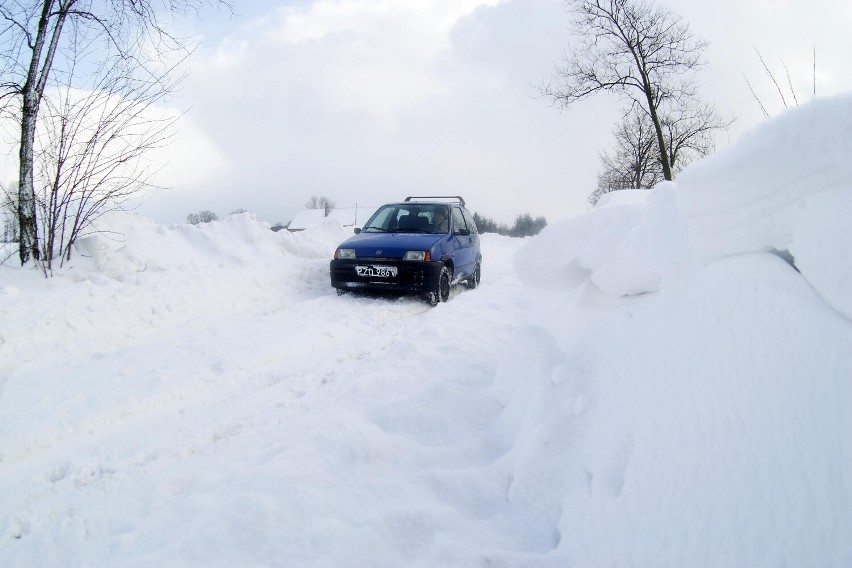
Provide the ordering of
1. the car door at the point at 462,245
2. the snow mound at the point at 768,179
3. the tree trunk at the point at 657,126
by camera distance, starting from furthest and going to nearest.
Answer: the tree trunk at the point at 657,126 < the car door at the point at 462,245 < the snow mound at the point at 768,179

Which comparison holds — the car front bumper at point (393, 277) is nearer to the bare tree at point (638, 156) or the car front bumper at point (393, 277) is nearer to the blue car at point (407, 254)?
the blue car at point (407, 254)

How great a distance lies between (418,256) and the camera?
637cm

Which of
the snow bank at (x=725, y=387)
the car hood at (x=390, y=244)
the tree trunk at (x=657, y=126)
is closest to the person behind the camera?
the snow bank at (x=725, y=387)

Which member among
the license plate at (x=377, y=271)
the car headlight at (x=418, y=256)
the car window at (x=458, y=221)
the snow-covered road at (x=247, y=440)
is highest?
the car window at (x=458, y=221)

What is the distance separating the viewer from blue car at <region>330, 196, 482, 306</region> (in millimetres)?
6363

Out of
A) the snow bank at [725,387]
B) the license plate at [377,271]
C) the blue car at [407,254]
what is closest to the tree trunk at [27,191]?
the blue car at [407,254]

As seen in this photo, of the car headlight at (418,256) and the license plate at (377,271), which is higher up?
the car headlight at (418,256)

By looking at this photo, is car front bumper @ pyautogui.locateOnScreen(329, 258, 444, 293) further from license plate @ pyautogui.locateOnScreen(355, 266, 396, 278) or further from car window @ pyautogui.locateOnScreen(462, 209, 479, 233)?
car window @ pyautogui.locateOnScreen(462, 209, 479, 233)

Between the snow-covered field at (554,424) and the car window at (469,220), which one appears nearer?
the snow-covered field at (554,424)

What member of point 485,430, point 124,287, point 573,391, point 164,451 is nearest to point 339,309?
point 124,287

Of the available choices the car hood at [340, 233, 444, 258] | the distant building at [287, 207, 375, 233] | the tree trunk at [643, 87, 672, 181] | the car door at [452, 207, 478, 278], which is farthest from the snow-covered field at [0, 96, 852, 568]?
the distant building at [287, 207, 375, 233]

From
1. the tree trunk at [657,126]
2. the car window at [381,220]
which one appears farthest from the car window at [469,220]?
the tree trunk at [657,126]

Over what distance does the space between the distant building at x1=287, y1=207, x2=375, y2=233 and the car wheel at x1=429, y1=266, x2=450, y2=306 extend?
3506 centimetres

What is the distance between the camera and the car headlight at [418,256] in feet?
20.8
